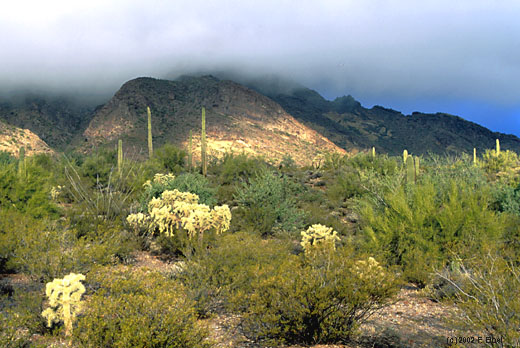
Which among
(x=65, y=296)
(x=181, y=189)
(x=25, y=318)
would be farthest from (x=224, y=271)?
(x=181, y=189)

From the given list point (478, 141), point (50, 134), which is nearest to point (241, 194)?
point (50, 134)

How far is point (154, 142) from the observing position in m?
56.2

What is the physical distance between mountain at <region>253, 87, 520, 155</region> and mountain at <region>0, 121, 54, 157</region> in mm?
56595

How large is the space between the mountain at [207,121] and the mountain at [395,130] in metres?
16.7

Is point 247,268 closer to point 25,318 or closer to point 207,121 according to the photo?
point 25,318

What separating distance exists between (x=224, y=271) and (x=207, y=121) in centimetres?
6047

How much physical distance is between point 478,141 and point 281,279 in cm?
11624

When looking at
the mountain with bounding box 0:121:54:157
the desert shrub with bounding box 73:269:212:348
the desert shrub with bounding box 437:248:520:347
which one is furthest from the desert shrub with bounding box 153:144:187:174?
the mountain with bounding box 0:121:54:157

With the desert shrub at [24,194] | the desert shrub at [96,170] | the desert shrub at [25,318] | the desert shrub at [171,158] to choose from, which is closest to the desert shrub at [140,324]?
the desert shrub at [25,318]

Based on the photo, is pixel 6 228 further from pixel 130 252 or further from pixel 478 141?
pixel 478 141

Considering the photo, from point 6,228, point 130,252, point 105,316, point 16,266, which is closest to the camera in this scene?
point 105,316

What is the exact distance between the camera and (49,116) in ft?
291

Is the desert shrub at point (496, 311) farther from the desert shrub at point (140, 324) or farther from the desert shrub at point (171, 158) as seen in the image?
the desert shrub at point (171, 158)

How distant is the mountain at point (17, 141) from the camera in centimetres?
4953
